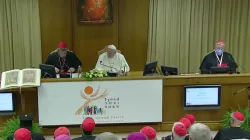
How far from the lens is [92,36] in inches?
392

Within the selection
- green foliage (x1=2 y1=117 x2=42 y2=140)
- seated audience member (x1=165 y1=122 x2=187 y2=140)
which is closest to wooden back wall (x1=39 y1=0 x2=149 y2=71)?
→ green foliage (x1=2 y1=117 x2=42 y2=140)

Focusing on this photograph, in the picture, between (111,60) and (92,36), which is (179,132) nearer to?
(111,60)

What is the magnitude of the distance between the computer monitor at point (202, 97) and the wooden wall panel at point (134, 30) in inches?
139

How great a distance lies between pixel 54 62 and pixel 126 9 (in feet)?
8.30

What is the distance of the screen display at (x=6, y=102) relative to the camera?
6.55 metres

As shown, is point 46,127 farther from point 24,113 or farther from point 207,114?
point 207,114

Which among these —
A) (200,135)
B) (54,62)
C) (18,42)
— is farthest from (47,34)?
(200,135)

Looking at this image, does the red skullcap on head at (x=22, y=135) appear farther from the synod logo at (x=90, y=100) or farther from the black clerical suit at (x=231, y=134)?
the black clerical suit at (x=231, y=134)

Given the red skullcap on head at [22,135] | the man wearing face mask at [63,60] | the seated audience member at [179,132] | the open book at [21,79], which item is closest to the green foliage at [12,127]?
the open book at [21,79]

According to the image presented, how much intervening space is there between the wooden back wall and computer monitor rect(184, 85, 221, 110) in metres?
3.54

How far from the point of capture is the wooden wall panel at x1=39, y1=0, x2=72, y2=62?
31.9 feet

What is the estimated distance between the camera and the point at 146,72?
713cm

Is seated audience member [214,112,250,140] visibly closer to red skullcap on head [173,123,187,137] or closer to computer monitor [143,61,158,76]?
red skullcap on head [173,123,187,137]

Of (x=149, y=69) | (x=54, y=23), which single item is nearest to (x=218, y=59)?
(x=149, y=69)
